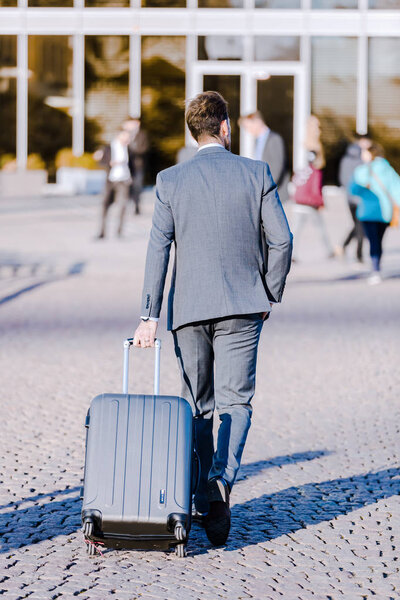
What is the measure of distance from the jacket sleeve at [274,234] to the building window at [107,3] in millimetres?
27391

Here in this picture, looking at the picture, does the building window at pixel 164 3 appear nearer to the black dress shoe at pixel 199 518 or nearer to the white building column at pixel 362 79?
the white building column at pixel 362 79

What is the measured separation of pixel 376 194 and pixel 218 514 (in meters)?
9.58

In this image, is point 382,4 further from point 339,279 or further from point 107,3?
point 339,279

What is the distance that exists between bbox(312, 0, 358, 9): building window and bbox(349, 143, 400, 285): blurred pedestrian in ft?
58.6

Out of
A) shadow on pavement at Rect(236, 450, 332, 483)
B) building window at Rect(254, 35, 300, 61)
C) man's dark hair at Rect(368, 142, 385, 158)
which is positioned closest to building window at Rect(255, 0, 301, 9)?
building window at Rect(254, 35, 300, 61)

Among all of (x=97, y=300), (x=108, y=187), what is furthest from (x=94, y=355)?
(x=108, y=187)

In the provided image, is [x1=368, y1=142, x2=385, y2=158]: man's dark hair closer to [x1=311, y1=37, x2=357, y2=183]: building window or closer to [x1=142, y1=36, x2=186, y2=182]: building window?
[x1=311, y1=37, x2=357, y2=183]: building window

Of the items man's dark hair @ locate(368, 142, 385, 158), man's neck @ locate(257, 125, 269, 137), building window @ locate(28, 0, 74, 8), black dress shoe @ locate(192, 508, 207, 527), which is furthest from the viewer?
building window @ locate(28, 0, 74, 8)

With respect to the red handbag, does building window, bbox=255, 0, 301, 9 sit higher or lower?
higher

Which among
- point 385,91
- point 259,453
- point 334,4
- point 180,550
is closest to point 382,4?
point 334,4

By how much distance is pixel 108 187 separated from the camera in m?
18.7

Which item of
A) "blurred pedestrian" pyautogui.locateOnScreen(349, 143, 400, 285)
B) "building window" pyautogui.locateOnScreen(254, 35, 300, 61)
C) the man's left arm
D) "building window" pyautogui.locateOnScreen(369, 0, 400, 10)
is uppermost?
"building window" pyautogui.locateOnScreen(369, 0, 400, 10)

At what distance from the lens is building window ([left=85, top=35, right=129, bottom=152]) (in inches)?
1243

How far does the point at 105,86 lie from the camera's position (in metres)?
31.7
